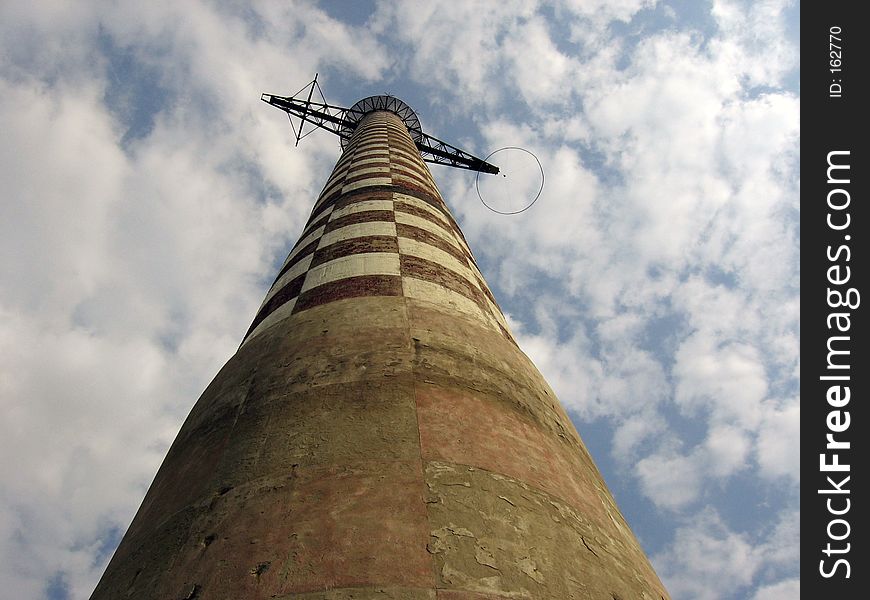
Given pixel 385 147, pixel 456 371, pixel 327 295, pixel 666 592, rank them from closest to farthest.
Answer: pixel 666 592, pixel 456 371, pixel 327 295, pixel 385 147

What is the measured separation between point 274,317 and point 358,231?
1.65m

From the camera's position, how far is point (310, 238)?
7.09 meters

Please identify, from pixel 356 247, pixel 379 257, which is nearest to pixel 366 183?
pixel 356 247

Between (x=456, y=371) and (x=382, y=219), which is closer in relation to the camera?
(x=456, y=371)

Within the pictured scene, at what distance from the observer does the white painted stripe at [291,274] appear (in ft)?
19.8

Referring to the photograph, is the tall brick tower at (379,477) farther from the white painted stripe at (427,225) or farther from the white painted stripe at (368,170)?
the white painted stripe at (368,170)

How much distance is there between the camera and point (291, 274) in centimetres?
617

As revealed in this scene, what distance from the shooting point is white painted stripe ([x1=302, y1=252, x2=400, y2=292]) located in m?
5.35

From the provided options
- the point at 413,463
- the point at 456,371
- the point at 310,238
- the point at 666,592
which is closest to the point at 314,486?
the point at 413,463

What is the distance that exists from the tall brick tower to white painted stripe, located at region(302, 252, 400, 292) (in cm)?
13

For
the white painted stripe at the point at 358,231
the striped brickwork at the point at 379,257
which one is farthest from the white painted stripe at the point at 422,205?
the white painted stripe at the point at 358,231

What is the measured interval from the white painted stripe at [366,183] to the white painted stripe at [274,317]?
3.41 m

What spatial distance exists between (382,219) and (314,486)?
14.4 feet

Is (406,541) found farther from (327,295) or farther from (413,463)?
(327,295)
